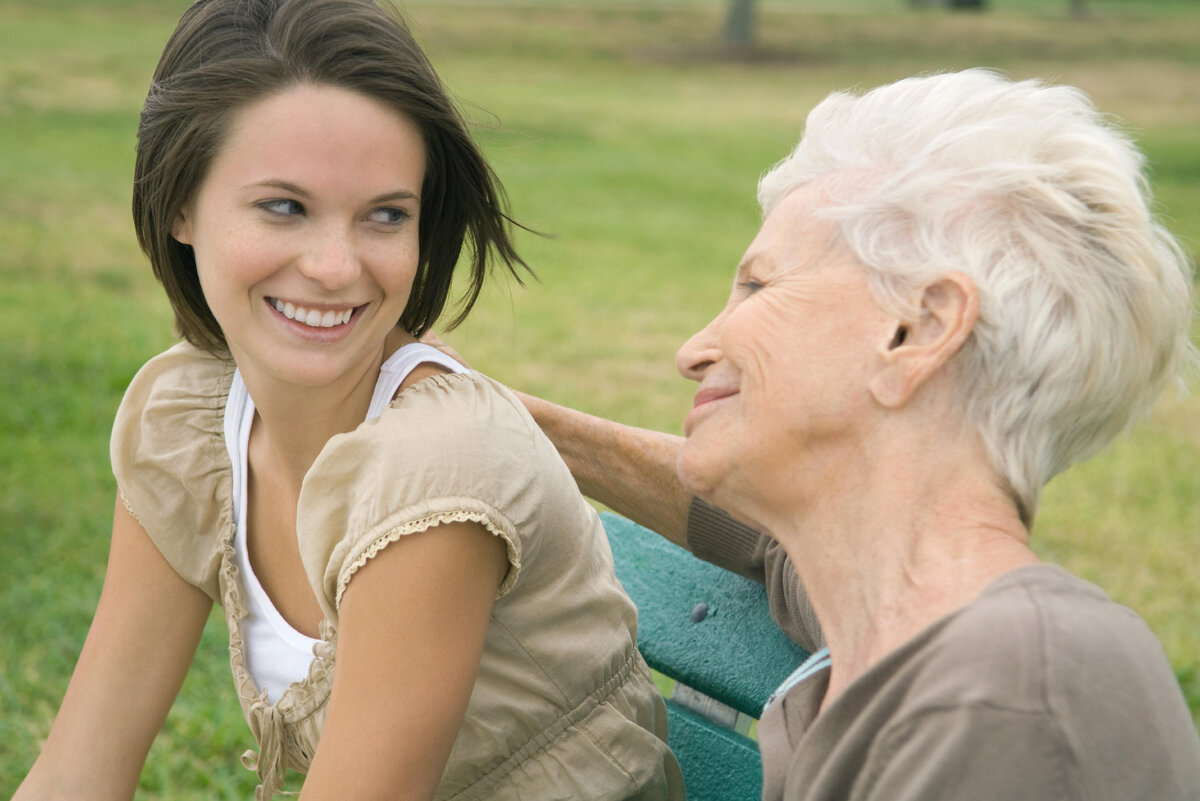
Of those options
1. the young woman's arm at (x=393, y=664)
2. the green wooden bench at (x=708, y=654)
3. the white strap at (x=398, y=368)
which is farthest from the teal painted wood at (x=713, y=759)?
the white strap at (x=398, y=368)

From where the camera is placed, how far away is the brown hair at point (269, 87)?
6.63 ft

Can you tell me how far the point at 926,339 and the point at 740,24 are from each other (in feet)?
94.8

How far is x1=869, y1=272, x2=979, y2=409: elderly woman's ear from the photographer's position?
1.61m

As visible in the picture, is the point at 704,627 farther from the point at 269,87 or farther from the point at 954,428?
the point at 269,87

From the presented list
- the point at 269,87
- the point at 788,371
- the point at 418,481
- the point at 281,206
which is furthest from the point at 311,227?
the point at 788,371

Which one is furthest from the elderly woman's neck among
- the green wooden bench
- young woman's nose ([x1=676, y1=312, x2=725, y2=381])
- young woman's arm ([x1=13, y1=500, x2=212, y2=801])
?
young woman's arm ([x1=13, y1=500, x2=212, y2=801])

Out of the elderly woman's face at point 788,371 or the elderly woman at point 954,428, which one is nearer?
the elderly woman at point 954,428

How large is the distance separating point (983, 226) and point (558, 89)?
20.9 meters

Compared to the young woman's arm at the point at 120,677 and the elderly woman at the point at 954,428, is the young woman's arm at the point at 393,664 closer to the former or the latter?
the elderly woman at the point at 954,428

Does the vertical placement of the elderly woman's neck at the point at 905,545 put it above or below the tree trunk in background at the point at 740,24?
above

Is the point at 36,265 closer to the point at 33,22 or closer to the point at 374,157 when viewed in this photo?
the point at 374,157

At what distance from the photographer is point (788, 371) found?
171cm

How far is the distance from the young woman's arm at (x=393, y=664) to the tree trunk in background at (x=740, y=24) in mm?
28180

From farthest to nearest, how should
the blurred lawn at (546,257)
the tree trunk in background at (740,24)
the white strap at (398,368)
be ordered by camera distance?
the tree trunk in background at (740,24) < the blurred lawn at (546,257) < the white strap at (398,368)
